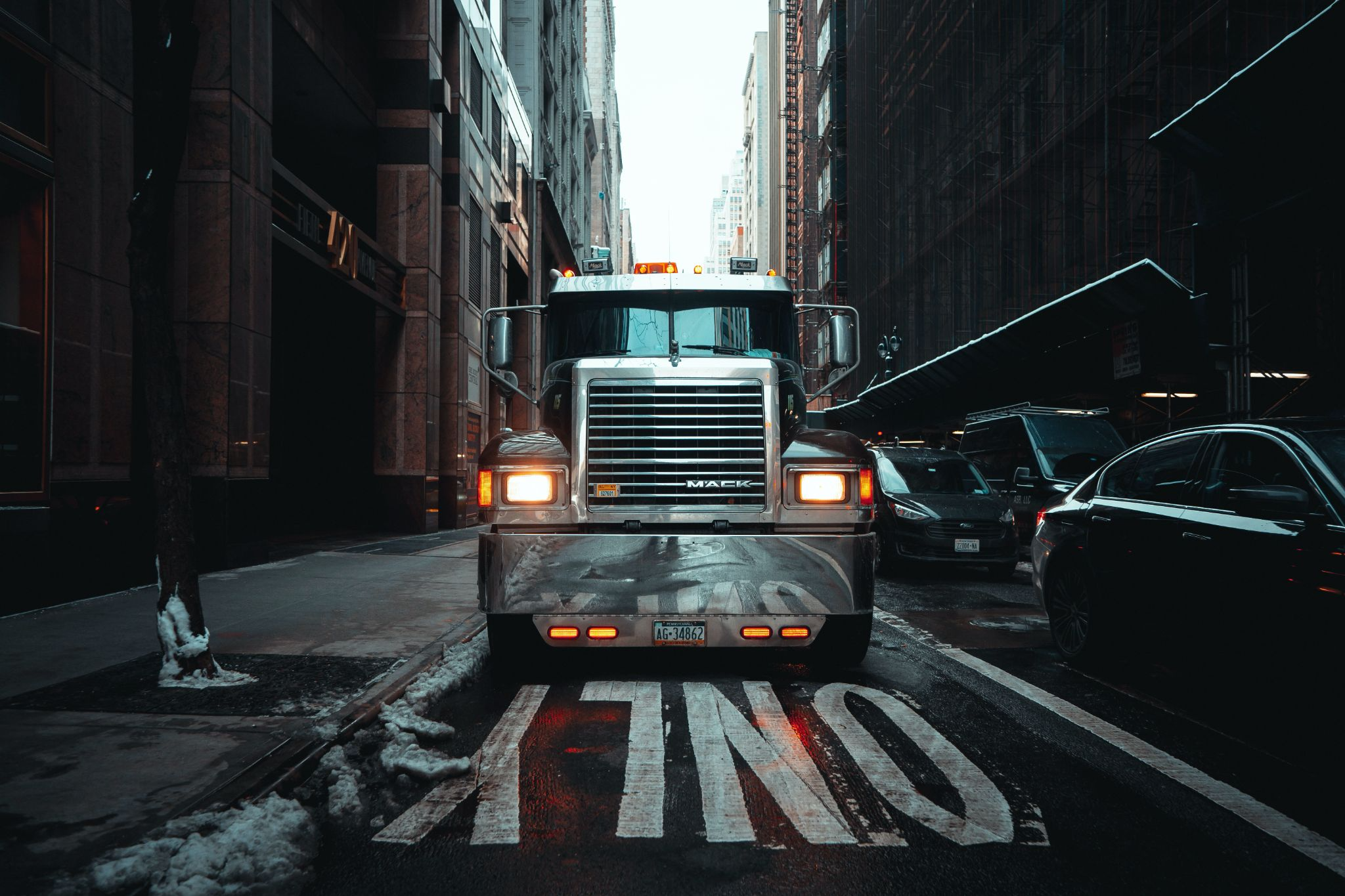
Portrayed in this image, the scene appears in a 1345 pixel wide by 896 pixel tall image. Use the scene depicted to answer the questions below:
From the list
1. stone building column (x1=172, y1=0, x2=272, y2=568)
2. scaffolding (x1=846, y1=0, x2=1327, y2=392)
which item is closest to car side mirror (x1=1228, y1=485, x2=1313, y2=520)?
stone building column (x1=172, y1=0, x2=272, y2=568)

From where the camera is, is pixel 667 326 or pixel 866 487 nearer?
pixel 866 487

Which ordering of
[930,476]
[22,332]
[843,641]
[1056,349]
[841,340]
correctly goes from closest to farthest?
[843,641]
[841,340]
[22,332]
[930,476]
[1056,349]

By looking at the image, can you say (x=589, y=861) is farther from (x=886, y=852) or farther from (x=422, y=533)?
(x=422, y=533)

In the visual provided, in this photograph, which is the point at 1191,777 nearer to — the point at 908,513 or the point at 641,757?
the point at 641,757

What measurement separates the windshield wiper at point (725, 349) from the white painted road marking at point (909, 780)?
8.79 feet

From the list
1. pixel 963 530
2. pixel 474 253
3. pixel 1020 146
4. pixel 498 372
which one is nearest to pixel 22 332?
pixel 498 372

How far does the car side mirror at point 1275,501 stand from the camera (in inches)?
179

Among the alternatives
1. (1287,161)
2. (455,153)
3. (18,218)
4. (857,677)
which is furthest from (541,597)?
(455,153)

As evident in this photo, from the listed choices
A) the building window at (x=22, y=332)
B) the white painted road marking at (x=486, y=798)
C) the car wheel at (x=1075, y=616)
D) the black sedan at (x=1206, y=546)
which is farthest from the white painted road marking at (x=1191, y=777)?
the building window at (x=22, y=332)

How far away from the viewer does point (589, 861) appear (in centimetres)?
345

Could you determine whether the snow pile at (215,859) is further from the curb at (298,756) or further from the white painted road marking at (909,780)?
the white painted road marking at (909,780)

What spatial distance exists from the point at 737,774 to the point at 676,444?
241 centimetres

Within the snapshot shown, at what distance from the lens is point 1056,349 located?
2377cm

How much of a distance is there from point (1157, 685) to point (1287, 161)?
1164cm
